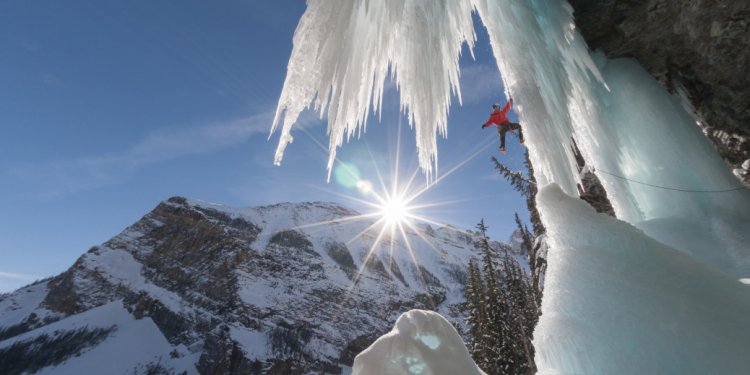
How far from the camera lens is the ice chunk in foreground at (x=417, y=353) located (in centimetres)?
256

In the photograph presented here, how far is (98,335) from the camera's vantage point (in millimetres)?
94438

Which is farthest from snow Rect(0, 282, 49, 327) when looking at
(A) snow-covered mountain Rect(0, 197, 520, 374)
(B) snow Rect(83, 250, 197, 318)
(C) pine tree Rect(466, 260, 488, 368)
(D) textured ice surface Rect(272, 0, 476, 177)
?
(D) textured ice surface Rect(272, 0, 476, 177)

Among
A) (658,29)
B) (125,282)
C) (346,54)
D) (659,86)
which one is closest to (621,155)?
(659,86)

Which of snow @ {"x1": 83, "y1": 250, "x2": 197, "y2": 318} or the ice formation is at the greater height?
snow @ {"x1": 83, "y1": 250, "x2": 197, "y2": 318}

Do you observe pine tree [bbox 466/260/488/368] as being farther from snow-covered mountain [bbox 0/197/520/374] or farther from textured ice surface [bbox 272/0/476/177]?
snow-covered mountain [bbox 0/197/520/374]

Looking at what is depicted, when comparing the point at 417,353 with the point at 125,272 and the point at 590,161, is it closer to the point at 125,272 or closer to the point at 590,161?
the point at 590,161

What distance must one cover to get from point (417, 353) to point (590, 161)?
3537 millimetres

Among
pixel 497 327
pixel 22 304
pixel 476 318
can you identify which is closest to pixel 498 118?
pixel 497 327

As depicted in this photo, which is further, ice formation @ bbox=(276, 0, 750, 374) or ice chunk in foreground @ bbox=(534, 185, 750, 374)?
ice formation @ bbox=(276, 0, 750, 374)

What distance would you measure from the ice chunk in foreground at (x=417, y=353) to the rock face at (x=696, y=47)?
4158 mm

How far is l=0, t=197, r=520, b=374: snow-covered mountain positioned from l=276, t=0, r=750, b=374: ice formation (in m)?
91.2

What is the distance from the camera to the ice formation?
2.07 m

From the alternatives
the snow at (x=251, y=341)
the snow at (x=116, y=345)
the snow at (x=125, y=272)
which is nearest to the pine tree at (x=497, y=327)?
the snow at (x=251, y=341)

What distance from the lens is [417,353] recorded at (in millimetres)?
2637
